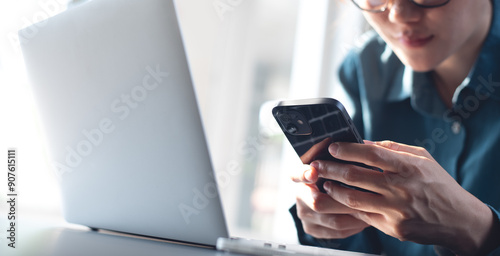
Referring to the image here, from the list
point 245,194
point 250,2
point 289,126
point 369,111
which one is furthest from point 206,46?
point 289,126

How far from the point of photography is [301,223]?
815mm

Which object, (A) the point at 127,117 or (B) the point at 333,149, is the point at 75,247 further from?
(B) the point at 333,149

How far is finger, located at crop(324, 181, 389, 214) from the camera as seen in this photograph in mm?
550

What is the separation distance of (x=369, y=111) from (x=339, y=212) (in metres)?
0.44

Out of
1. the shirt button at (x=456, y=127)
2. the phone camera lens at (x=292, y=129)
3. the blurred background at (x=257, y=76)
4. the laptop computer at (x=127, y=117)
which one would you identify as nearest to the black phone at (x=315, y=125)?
the phone camera lens at (x=292, y=129)

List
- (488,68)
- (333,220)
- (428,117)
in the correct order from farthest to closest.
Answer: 1. (428,117)
2. (488,68)
3. (333,220)

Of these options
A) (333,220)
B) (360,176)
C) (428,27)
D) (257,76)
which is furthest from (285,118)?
(257,76)

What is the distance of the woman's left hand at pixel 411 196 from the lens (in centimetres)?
51

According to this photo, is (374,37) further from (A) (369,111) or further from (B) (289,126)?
(B) (289,126)

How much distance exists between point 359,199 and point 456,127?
44 centimetres

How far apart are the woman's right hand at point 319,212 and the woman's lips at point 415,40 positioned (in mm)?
348

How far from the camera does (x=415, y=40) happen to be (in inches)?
30.3

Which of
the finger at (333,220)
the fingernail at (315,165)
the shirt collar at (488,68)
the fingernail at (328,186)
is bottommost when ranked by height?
the finger at (333,220)

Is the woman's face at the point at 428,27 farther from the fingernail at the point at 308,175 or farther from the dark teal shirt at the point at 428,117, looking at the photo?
the fingernail at the point at 308,175
